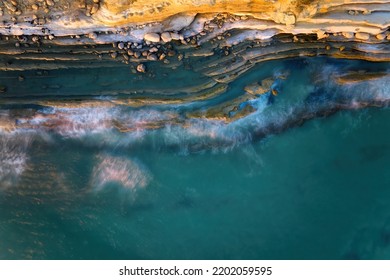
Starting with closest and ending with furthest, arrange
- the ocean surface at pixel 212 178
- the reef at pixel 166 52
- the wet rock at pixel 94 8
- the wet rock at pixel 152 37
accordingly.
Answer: the wet rock at pixel 94 8, the reef at pixel 166 52, the wet rock at pixel 152 37, the ocean surface at pixel 212 178

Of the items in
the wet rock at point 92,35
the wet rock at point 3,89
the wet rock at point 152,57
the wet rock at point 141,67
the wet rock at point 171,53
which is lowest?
the wet rock at point 3,89

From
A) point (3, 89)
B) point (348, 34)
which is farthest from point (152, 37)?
point (348, 34)

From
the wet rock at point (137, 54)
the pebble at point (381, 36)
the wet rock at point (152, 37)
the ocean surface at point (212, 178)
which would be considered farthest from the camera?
the ocean surface at point (212, 178)

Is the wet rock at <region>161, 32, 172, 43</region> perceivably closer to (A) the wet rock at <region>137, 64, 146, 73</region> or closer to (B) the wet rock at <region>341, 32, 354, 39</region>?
(A) the wet rock at <region>137, 64, 146, 73</region>

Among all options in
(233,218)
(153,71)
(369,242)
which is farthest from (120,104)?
(369,242)

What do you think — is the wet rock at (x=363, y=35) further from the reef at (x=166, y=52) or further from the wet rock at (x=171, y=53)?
the wet rock at (x=171, y=53)

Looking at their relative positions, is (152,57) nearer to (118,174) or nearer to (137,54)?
(137,54)

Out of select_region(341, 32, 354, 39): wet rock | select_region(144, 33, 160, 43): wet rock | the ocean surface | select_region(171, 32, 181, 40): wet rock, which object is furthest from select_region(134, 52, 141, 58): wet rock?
select_region(341, 32, 354, 39): wet rock

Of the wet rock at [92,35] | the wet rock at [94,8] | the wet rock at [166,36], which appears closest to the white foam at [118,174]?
the wet rock at [92,35]

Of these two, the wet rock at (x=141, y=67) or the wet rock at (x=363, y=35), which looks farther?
the wet rock at (x=141, y=67)
